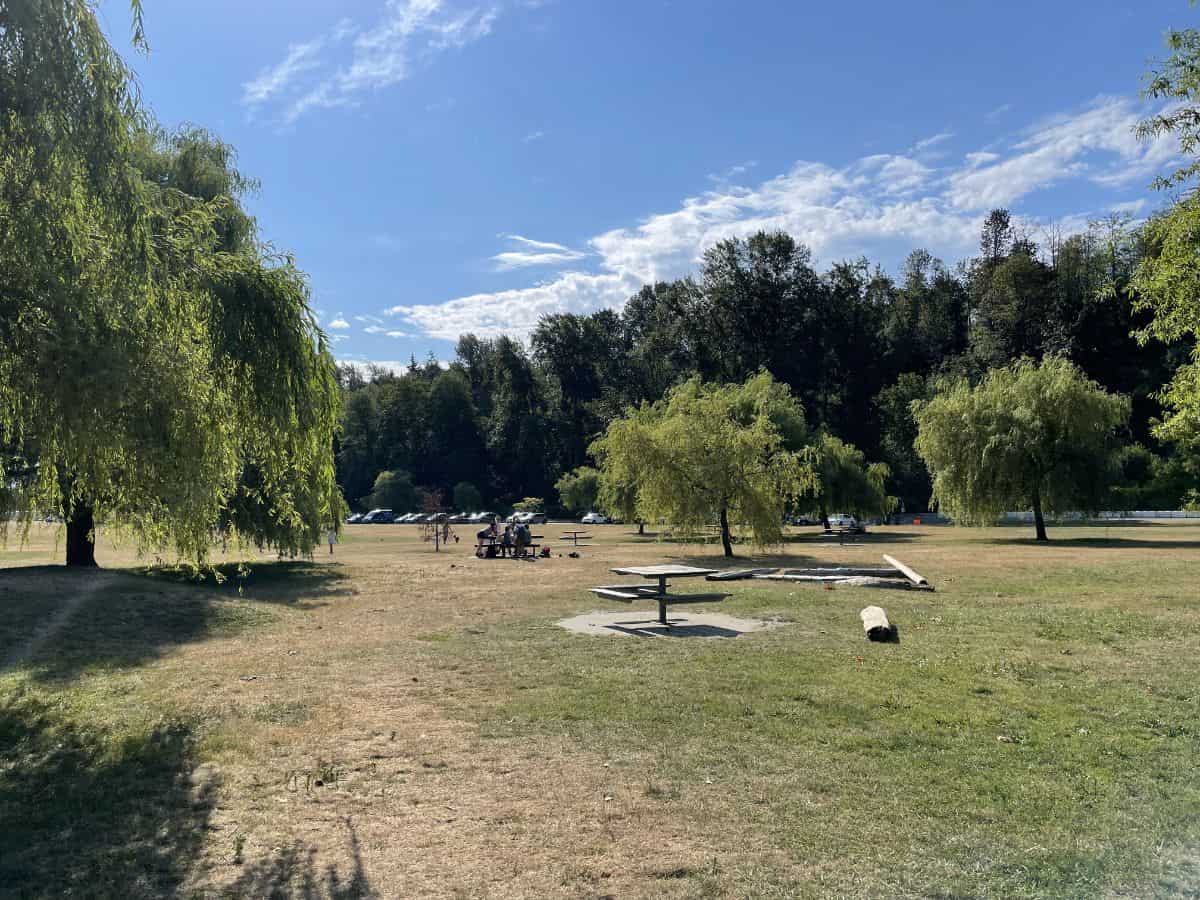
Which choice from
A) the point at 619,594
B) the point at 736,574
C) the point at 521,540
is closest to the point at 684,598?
the point at 619,594

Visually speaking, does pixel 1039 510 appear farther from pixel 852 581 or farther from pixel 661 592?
pixel 661 592

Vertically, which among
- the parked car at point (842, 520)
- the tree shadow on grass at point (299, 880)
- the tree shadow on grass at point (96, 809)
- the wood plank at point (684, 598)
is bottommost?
the parked car at point (842, 520)

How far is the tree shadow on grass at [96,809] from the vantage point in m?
4.59

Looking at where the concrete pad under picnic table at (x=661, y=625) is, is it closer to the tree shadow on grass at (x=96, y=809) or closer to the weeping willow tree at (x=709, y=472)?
the tree shadow on grass at (x=96, y=809)

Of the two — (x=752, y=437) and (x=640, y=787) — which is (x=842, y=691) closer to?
(x=640, y=787)

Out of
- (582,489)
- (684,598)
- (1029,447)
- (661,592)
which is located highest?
(1029,447)

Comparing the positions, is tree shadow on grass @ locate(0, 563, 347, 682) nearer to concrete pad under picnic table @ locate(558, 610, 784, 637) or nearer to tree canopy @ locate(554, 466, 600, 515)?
concrete pad under picnic table @ locate(558, 610, 784, 637)

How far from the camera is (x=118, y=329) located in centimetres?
714

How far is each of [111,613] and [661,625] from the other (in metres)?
9.39

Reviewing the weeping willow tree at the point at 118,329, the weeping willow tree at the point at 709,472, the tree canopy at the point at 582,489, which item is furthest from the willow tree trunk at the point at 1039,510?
the tree canopy at the point at 582,489

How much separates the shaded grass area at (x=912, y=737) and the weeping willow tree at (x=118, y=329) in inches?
144

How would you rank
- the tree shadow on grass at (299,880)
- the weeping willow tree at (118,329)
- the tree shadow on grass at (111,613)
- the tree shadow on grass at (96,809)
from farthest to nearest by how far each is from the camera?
the tree shadow on grass at (111,613)
the weeping willow tree at (118,329)
the tree shadow on grass at (96,809)
the tree shadow on grass at (299,880)

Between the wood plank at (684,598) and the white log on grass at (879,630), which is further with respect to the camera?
the wood plank at (684,598)

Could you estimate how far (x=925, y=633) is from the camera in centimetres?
1241
